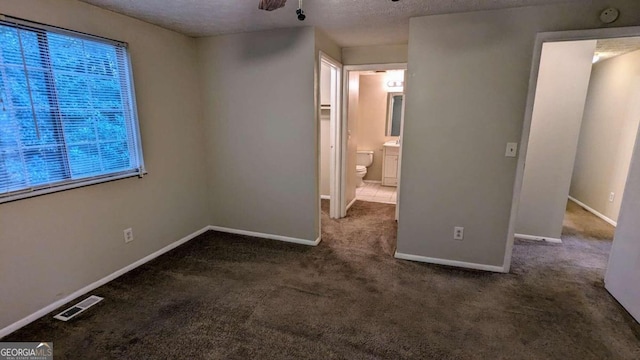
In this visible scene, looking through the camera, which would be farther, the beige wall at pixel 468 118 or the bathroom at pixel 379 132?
the bathroom at pixel 379 132

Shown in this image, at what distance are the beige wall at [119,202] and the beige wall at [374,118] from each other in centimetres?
360

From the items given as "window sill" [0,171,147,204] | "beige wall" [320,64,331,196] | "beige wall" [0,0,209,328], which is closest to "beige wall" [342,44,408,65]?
"beige wall" [320,64,331,196]

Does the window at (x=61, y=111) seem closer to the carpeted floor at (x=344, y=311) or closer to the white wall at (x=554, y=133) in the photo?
the carpeted floor at (x=344, y=311)

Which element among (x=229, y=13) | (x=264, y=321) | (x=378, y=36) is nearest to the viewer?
(x=264, y=321)

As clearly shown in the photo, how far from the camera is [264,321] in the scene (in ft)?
6.81

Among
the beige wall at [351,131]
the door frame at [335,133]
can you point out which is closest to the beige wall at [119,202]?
the door frame at [335,133]

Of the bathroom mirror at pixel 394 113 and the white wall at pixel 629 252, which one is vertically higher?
the bathroom mirror at pixel 394 113

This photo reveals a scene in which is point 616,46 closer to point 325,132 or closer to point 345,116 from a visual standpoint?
point 345,116

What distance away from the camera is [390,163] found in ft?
19.3

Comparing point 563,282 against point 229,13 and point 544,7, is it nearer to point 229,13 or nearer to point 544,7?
point 544,7

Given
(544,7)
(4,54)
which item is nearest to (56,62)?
(4,54)

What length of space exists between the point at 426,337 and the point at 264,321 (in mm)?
1062

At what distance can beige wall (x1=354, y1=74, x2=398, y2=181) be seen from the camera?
19.7 feet

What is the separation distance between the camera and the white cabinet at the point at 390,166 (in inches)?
229
